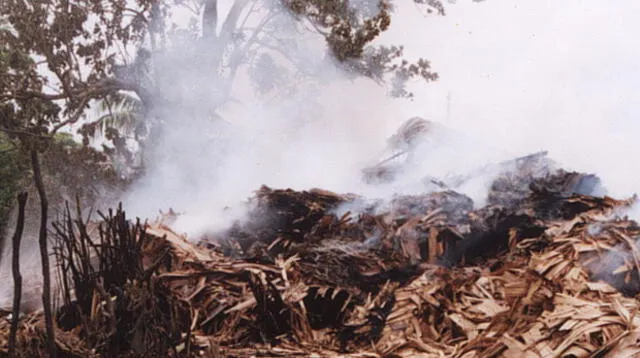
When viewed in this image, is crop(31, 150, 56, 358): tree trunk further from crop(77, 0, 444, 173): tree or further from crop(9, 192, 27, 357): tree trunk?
crop(77, 0, 444, 173): tree

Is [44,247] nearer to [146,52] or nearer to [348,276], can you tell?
[348,276]

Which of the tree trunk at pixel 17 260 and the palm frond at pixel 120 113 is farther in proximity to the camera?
the palm frond at pixel 120 113

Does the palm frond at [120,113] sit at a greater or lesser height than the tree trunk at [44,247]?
A: greater

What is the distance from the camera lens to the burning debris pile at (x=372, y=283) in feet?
11.9

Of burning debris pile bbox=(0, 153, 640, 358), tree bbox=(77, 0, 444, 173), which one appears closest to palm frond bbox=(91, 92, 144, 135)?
tree bbox=(77, 0, 444, 173)

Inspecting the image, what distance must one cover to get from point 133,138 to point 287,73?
3809 mm

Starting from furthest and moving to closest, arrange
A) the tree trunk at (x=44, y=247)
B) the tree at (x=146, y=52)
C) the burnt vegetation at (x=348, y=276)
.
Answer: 1. the tree at (x=146, y=52)
2. the burnt vegetation at (x=348, y=276)
3. the tree trunk at (x=44, y=247)

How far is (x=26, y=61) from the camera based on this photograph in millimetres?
10086

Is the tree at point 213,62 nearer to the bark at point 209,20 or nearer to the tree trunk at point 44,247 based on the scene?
the bark at point 209,20

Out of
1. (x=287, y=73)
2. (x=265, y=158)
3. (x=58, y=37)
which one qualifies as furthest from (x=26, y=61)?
(x=287, y=73)

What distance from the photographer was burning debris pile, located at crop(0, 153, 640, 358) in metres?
3.62

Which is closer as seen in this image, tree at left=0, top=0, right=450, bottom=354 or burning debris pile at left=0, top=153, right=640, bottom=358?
burning debris pile at left=0, top=153, right=640, bottom=358

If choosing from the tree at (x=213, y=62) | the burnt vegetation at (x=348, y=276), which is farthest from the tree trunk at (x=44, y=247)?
the tree at (x=213, y=62)

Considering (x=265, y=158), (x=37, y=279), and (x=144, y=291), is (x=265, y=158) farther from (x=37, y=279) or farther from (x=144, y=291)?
(x=144, y=291)
